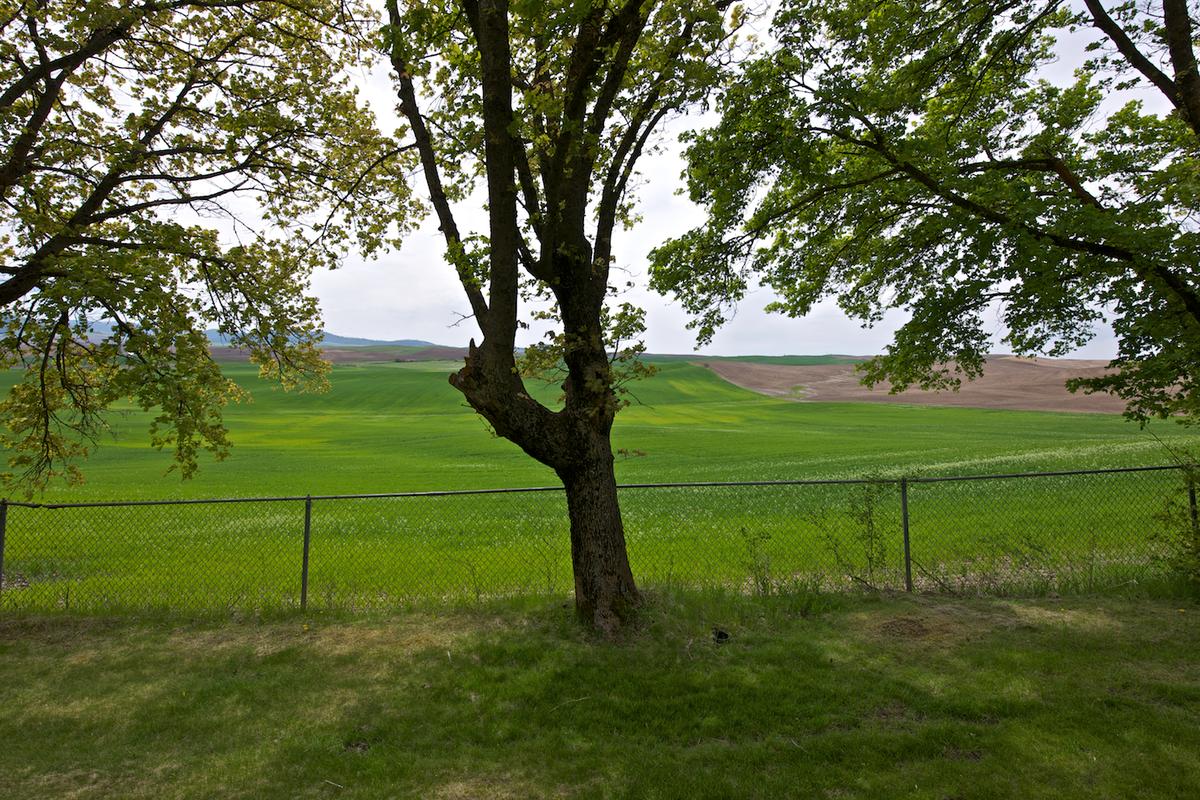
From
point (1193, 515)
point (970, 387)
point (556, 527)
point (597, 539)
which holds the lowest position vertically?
point (556, 527)

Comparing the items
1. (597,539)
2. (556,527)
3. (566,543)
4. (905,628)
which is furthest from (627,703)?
(556,527)

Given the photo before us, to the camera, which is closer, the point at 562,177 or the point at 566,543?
the point at 562,177

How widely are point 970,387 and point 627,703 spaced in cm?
7380

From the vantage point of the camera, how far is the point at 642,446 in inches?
1302

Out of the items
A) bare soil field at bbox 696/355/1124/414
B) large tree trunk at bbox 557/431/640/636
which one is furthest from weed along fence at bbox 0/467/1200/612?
bare soil field at bbox 696/355/1124/414

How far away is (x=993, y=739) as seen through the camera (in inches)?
173

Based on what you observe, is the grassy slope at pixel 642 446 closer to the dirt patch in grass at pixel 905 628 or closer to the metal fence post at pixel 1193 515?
the dirt patch in grass at pixel 905 628

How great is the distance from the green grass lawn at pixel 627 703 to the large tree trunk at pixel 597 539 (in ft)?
0.98

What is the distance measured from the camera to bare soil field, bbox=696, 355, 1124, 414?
55.3 metres

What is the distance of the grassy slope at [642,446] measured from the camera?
22.5m

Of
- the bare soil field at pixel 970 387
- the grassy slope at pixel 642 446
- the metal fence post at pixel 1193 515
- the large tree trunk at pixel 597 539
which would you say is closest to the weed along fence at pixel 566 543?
the metal fence post at pixel 1193 515

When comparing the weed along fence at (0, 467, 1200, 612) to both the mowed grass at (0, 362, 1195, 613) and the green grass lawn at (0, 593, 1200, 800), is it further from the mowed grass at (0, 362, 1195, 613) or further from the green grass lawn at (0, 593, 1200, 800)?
the green grass lawn at (0, 593, 1200, 800)

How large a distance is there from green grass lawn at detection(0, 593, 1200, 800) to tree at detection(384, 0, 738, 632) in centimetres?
128

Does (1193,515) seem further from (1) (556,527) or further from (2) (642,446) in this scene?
(2) (642,446)
